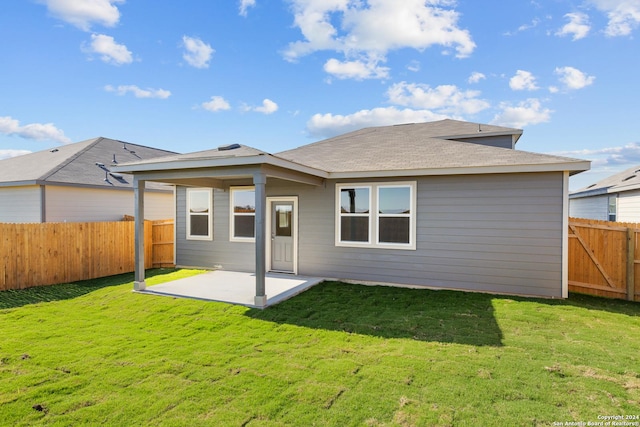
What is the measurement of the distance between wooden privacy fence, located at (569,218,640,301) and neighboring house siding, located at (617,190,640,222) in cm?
848

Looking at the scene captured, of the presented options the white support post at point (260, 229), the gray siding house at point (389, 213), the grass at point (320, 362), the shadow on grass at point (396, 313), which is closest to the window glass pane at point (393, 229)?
the gray siding house at point (389, 213)

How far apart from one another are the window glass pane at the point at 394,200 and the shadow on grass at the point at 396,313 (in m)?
1.83

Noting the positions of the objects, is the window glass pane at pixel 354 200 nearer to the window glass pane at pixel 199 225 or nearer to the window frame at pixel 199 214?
the window frame at pixel 199 214

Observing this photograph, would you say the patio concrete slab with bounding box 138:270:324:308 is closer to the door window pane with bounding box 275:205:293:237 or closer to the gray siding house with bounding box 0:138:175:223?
the door window pane with bounding box 275:205:293:237

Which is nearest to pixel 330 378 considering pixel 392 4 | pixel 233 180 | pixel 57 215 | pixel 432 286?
pixel 432 286

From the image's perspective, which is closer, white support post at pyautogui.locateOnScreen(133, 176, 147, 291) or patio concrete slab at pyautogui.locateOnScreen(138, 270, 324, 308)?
patio concrete slab at pyautogui.locateOnScreen(138, 270, 324, 308)

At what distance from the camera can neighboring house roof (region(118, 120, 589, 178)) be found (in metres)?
6.66

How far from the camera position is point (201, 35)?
11.9 m

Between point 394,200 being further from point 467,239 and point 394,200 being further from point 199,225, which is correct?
point 199,225

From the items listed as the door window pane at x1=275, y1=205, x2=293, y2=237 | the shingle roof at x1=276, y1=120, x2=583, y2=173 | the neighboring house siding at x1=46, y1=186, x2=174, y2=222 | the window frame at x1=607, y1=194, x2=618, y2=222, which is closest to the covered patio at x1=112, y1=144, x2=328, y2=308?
the door window pane at x1=275, y1=205, x2=293, y2=237

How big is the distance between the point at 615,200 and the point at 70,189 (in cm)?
2281

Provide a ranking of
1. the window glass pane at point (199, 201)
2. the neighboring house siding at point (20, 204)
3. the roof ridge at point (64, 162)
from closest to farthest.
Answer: the window glass pane at point (199, 201)
the neighboring house siding at point (20, 204)
the roof ridge at point (64, 162)

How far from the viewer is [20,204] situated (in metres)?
11.8

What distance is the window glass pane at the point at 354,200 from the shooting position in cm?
829
